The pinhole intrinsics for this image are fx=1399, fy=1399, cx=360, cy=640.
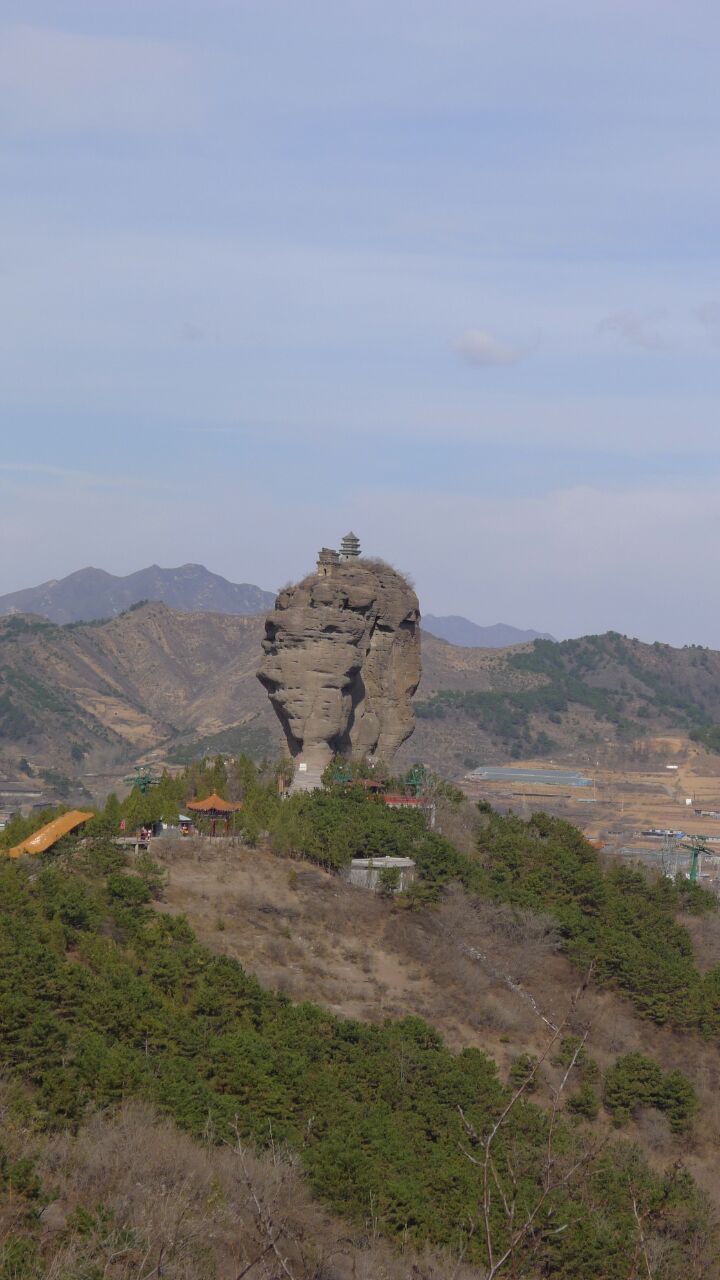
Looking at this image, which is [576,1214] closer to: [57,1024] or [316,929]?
[57,1024]

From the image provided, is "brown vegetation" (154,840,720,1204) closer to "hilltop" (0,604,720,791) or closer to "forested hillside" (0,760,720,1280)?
"forested hillside" (0,760,720,1280)

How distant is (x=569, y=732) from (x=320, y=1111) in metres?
135

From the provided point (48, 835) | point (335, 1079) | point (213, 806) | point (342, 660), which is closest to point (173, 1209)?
point (335, 1079)

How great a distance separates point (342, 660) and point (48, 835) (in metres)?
10.6

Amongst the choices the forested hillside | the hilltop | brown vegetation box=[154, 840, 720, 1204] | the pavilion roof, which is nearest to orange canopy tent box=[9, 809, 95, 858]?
the forested hillside

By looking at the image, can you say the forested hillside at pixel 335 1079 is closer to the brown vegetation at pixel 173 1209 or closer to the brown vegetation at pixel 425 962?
the brown vegetation at pixel 173 1209

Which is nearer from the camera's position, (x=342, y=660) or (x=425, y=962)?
(x=425, y=962)

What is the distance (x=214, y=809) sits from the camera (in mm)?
36812

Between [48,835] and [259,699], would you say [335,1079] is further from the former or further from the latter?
[259,699]

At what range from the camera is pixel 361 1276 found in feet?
53.4

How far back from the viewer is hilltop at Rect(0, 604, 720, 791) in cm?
14325

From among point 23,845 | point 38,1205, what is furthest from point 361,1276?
point 23,845

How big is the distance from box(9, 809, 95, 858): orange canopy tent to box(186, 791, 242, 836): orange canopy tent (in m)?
3.42

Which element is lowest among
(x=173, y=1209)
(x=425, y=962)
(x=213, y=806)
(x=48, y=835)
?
(x=425, y=962)
